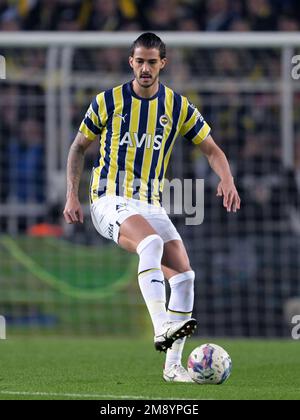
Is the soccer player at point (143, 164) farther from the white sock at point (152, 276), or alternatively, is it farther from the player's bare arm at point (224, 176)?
the white sock at point (152, 276)

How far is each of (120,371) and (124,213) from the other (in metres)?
1.49

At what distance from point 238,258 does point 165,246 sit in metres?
5.15

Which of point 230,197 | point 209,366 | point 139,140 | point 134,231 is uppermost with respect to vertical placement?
point 139,140

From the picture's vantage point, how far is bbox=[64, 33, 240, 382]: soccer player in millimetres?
7883

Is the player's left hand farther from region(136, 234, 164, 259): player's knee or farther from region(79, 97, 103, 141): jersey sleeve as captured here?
region(79, 97, 103, 141): jersey sleeve

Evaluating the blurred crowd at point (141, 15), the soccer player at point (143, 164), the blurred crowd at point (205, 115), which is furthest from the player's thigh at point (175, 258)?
the blurred crowd at point (141, 15)

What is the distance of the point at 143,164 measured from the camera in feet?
26.5

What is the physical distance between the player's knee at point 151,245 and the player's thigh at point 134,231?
0.15ft

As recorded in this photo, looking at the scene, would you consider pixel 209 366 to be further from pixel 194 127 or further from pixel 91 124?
pixel 91 124

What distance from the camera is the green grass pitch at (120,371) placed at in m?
6.94

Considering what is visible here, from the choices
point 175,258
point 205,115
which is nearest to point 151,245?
point 175,258

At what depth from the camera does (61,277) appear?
42.5 feet
